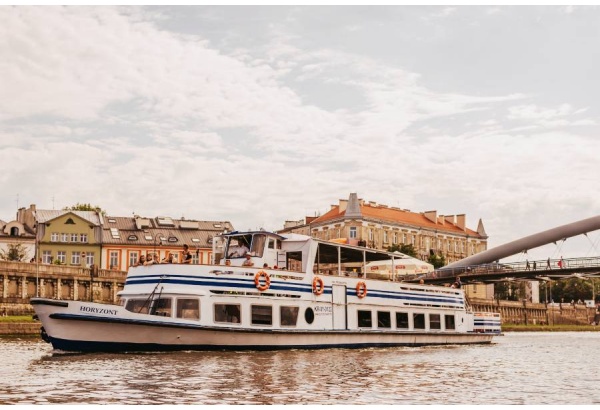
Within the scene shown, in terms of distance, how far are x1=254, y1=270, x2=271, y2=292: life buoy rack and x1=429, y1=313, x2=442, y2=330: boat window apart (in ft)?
37.6

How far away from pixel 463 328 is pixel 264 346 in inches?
577

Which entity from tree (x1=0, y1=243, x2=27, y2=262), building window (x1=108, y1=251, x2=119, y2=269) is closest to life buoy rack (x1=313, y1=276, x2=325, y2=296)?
tree (x1=0, y1=243, x2=27, y2=262)

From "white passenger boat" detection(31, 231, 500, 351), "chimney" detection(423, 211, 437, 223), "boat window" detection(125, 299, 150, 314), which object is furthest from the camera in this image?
"chimney" detection(423, 211, 437, 223)

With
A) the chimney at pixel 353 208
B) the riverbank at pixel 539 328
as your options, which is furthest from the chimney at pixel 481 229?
the chimney at pixel 353 208

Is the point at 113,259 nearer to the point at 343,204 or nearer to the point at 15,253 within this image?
the point at 15,253

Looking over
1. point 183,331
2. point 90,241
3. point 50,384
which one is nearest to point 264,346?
point 183,331

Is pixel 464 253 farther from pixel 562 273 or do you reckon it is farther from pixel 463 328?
pixel 463 328

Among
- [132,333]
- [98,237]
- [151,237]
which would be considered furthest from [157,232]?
Answer: [132,333]

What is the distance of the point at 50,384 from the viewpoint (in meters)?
18.7

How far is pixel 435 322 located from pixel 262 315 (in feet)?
38.8

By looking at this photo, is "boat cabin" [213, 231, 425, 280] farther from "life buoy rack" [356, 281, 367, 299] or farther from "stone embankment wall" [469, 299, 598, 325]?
"stone embankment wall" [469, 299, 598, 325]

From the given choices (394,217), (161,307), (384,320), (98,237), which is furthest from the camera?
(394,217)

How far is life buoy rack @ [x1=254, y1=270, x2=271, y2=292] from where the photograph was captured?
29.2 m

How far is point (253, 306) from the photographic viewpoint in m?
29.3
